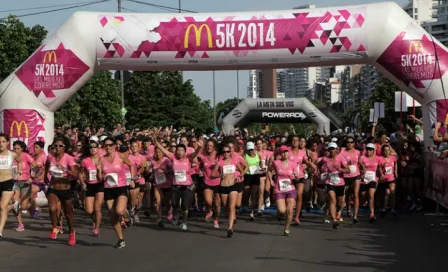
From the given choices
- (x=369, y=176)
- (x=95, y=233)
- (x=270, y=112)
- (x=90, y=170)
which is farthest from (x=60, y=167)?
(x=270, y=112)

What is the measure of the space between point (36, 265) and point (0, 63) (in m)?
26.4

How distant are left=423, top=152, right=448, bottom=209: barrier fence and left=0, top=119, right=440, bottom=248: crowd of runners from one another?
0.70 feet

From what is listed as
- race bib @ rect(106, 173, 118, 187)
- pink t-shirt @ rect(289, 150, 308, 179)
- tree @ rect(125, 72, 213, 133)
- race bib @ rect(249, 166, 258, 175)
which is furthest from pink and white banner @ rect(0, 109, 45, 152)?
tree @ rect(125, 72, 213, 133)

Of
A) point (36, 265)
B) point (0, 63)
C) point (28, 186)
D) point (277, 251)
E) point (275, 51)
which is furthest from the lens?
point (0, 63)

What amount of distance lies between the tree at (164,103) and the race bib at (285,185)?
49232mm

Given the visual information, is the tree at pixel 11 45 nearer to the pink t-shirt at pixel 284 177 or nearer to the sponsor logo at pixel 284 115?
the sponsor logo at pixel 284 115

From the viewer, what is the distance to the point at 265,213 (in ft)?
58.6

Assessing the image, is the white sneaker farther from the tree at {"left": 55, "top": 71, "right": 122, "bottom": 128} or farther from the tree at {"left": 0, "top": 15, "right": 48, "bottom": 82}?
the tree at {"left": 55, "top": 71, "right": 122, "bottom": 128}

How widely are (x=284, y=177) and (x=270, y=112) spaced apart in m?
27.3

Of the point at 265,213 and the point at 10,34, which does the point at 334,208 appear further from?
the point at 10,34

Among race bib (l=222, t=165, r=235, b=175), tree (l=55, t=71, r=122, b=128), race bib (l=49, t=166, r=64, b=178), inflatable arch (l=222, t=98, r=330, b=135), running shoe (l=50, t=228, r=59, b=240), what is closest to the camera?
race bib (l=49, t=166, r=64, b=178)

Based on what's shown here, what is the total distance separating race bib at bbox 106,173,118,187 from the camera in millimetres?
12406

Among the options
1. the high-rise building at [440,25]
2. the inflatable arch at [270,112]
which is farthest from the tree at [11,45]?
the high-rise building at [440,25]

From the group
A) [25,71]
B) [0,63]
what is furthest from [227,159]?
[0,63]
